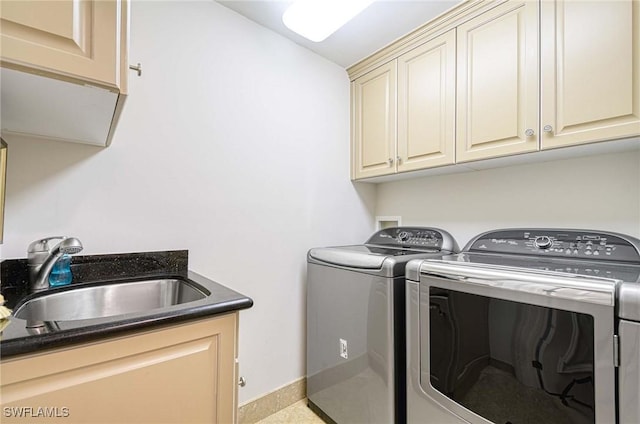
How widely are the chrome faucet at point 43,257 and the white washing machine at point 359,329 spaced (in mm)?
1166

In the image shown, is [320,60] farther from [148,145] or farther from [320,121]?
[148,145]

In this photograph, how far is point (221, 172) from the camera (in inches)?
64.5

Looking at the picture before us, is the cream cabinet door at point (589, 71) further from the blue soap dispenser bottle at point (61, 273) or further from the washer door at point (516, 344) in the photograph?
the blue soap dispenser bottle at point (61, 273)

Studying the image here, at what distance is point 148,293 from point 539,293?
1461 mm

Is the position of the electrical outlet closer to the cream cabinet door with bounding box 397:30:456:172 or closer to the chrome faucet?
the cream cabinet door with bounding box 397:30:456:172

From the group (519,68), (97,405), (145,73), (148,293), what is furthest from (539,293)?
(145,73)

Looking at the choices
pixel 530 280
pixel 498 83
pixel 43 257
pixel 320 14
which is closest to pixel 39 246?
pixel 43 257

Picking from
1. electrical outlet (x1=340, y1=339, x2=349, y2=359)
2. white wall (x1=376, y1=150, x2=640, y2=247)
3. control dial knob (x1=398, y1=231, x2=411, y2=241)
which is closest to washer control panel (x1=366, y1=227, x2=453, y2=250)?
control dial knob (x1=398, y1=231, x2=411, y2=241)

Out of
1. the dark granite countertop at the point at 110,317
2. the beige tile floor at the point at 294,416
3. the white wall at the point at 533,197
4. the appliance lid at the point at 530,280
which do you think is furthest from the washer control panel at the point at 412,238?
the dark granite countertop at the point at 110,317

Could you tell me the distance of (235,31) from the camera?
170 cm

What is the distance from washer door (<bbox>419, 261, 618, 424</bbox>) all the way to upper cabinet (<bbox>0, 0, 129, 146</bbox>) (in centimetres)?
127

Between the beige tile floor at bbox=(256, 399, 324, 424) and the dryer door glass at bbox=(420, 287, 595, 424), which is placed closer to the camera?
the dryer door glass at bbox=(420, 287, 595, 424)

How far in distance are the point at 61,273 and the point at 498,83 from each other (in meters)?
2.03

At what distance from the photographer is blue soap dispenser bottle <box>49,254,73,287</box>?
1.10m
